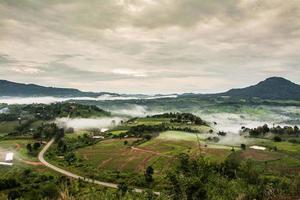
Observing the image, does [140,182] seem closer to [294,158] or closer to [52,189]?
[52,189]

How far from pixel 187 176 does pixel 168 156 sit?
472ft

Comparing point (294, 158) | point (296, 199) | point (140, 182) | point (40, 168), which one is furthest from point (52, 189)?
point (294, 158)

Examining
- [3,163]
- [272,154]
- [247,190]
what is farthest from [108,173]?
[247,190]

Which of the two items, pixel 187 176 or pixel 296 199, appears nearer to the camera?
pixel 296 199

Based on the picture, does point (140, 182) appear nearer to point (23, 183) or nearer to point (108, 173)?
point (108, 173)

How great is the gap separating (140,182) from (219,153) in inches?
2640

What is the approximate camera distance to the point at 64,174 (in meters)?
169

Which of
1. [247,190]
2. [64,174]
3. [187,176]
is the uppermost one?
[187,176]

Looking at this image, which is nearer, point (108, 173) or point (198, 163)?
point (198, 163)

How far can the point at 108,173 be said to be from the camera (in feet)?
554

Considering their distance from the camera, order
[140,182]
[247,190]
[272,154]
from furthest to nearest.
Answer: [272,154] → [140,182] → [247,190]

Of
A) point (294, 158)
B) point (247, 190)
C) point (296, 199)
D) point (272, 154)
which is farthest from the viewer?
point (272, 154)

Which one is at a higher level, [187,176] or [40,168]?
[187,176]

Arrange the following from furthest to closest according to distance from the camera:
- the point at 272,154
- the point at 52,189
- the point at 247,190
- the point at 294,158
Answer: the point at 272,154 < the point at 294,158 < the point at 52,189 < the point at 247,190
